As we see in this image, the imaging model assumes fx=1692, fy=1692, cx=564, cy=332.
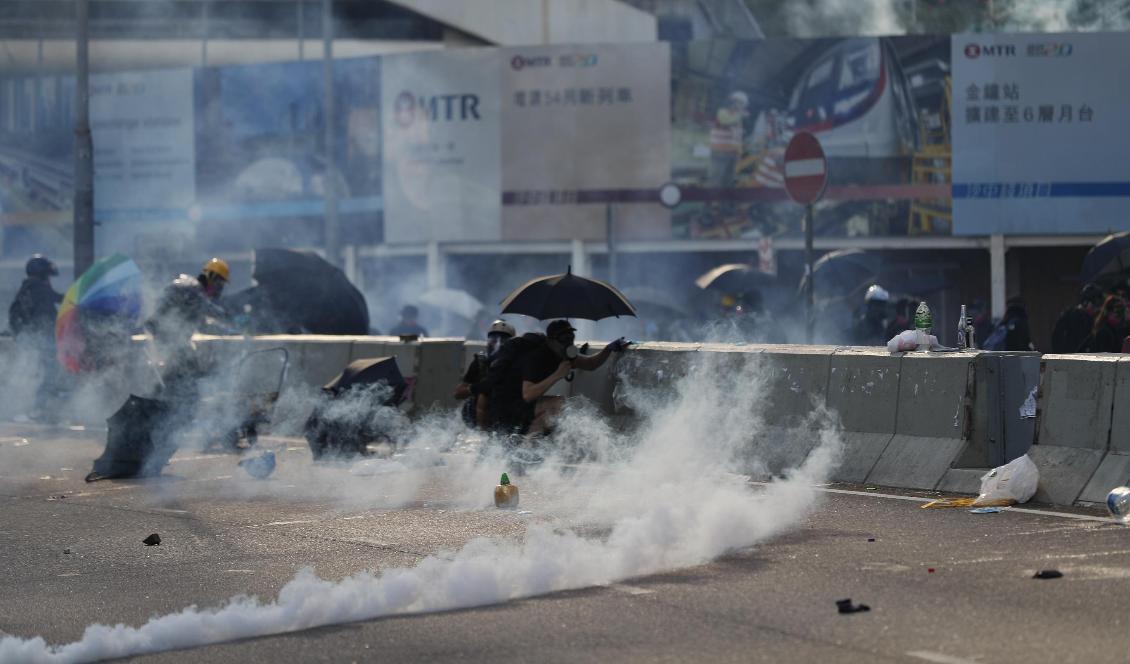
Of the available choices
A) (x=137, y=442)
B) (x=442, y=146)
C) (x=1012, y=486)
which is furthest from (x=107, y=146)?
(x=1012, y=486)

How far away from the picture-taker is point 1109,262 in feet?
51.2

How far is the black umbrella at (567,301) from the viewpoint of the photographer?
507 inches

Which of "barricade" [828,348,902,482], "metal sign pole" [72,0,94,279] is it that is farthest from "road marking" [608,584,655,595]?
"metal sign pole" [72,0,94,279]

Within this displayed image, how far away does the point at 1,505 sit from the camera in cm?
1104

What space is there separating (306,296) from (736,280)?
498cm

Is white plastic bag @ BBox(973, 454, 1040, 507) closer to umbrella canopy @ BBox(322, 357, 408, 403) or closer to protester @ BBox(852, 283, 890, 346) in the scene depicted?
umbrella canopy @ BBox(322, 357, 408, 403)

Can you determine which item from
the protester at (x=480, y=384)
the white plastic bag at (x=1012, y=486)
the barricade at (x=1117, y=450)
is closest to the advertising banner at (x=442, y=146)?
the protester at (x=480, y=384)

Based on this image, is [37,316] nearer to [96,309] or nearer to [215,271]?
[96,309]

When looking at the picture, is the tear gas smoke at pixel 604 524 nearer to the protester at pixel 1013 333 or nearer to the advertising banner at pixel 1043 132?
the protester at pixel 1013 333

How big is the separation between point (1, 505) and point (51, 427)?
6.68 metres

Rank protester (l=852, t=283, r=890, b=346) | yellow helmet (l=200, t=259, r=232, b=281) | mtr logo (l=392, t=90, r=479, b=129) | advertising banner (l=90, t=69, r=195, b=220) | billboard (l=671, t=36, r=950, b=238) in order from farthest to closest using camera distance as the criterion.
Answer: advertising banner (l=90, t=69, r=195, b=220), mtr logo (l=392, t=90, r=479, b=129), billboard (l=671, t=36, r=950, b=238), protester (l=852, t=283, r=890, b=346), yellow helmet (l=200, t=259, r=232, b=281)

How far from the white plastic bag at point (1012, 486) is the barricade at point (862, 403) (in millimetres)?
1321

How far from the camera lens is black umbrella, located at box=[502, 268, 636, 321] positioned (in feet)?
42.2

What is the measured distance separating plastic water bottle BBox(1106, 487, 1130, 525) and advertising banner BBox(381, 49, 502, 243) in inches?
907
